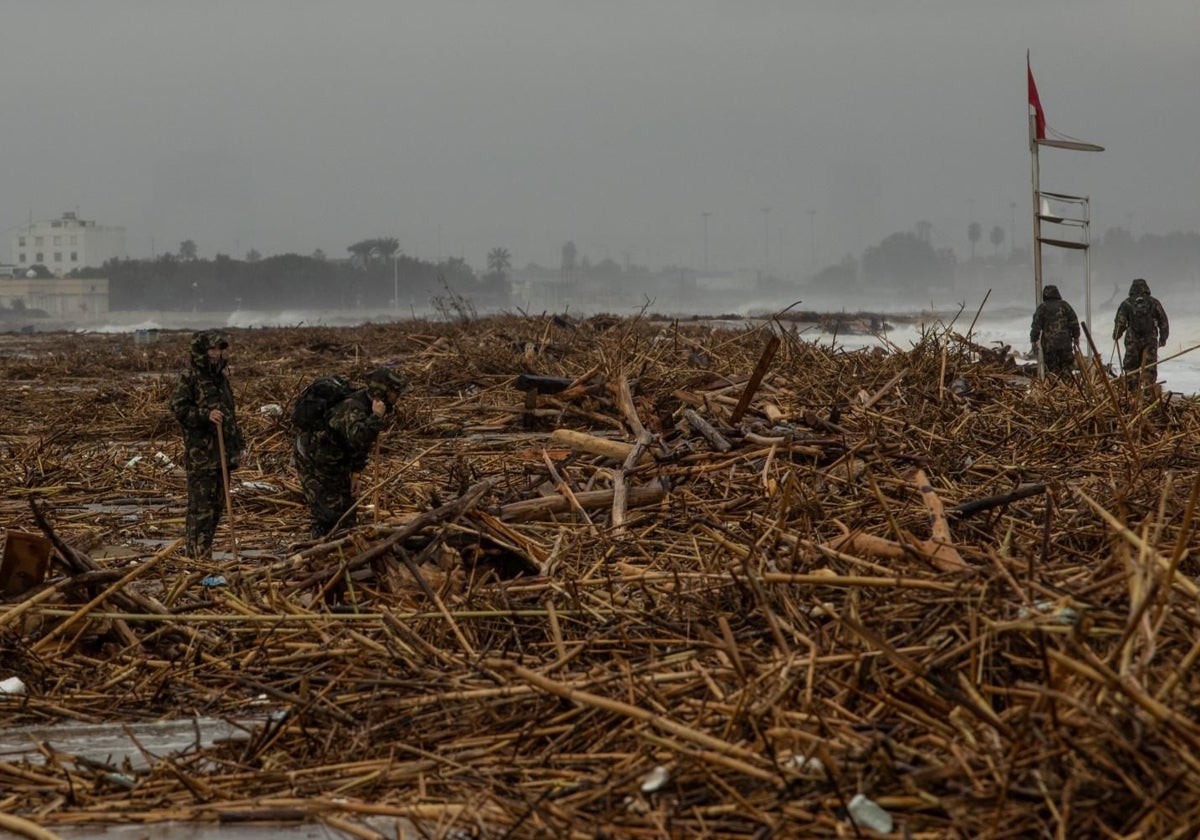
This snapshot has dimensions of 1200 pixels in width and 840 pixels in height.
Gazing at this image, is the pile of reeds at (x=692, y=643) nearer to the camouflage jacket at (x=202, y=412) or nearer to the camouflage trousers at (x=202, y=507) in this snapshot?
the camouflage trousers at (x=202, y=507)

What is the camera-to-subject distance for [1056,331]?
1432 cm

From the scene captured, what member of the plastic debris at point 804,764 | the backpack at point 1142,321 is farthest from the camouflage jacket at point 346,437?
the backpack at point 1142,321

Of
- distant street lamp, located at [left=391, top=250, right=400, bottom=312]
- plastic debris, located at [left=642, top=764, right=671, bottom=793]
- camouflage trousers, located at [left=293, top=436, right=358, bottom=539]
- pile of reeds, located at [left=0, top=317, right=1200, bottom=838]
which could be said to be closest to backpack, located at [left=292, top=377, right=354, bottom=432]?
camouflage trousers, located at [left=293, top=436, right=358, bottom=539]

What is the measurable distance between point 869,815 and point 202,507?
5.51m

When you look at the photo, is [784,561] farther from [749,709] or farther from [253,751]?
[253,751]

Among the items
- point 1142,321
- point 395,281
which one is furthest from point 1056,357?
point 395,281

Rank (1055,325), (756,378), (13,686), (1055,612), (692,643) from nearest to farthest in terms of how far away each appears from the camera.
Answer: (1055,612) → (692,643) → (13,686) → (756,378) → (1055,325)

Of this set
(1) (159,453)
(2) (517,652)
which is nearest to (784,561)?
(2) (517,652)

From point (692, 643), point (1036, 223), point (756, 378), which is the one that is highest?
point (1036, 223)

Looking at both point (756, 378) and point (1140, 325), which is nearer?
point (756, 378)

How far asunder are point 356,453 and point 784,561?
10.4ft

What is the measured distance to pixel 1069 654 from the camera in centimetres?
358

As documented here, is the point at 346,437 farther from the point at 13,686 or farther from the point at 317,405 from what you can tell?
the point at 13,686

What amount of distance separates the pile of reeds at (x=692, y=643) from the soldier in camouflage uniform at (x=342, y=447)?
0.30m
